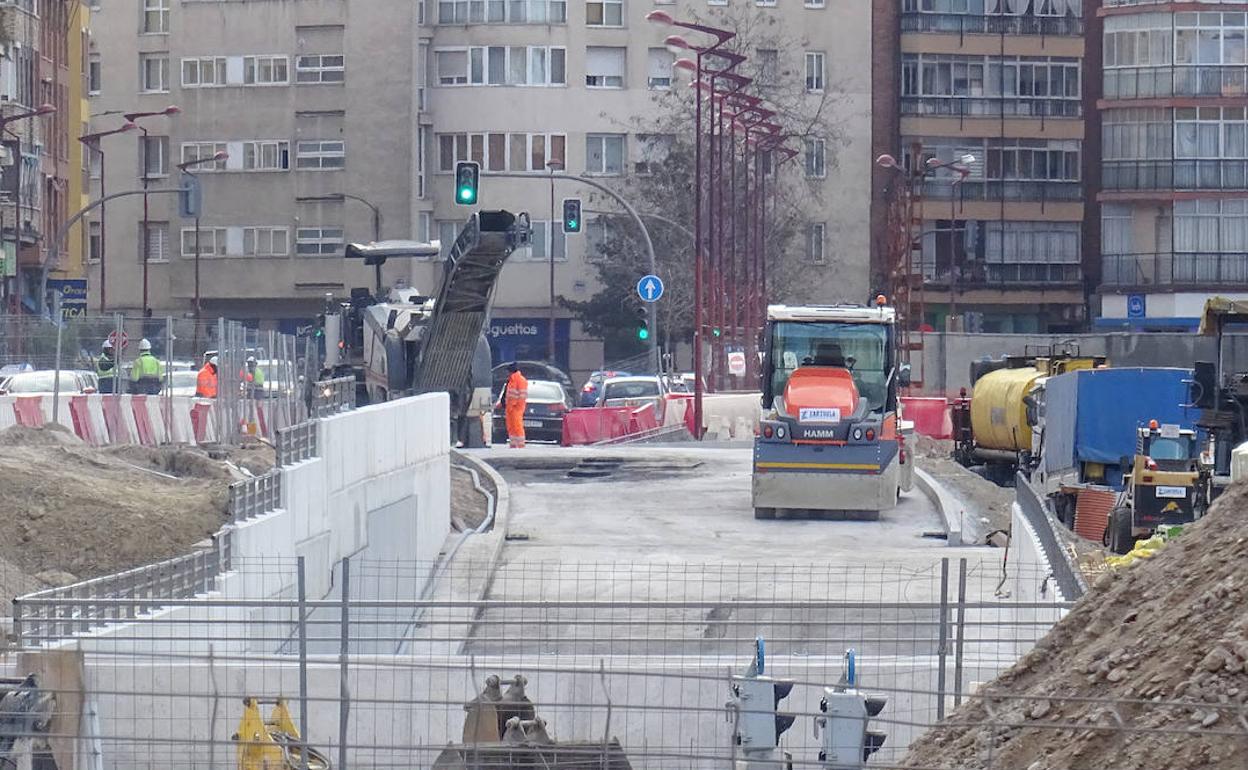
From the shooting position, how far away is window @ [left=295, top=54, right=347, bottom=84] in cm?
6850

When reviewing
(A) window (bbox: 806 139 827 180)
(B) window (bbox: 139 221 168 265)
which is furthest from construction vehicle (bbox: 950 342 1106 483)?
(B) window (bbox: 139 221 168 265)

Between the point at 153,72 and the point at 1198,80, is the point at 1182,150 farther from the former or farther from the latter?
the point at 153,72

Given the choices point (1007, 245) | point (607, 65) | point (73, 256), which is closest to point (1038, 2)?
point (1007, 245)

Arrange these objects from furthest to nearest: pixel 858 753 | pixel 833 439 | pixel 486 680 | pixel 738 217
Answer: pixel 738 217
pixel 833 439
pixel 486 680
pixel 858 753

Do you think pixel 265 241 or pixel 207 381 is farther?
pixel 265 241

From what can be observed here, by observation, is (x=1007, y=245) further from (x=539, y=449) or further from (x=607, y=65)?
(x=539, y=449)

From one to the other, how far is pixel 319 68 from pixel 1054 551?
5757 cm

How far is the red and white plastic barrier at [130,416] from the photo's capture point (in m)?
28.8

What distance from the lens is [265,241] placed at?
2734 inches

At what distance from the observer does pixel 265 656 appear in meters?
11.4

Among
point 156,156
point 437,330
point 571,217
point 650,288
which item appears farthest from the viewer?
point 156,156

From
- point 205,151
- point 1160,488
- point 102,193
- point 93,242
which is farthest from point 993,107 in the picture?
point 1160,488

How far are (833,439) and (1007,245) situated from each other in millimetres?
45732

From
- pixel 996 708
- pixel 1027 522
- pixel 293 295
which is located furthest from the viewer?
pixel 293 295
